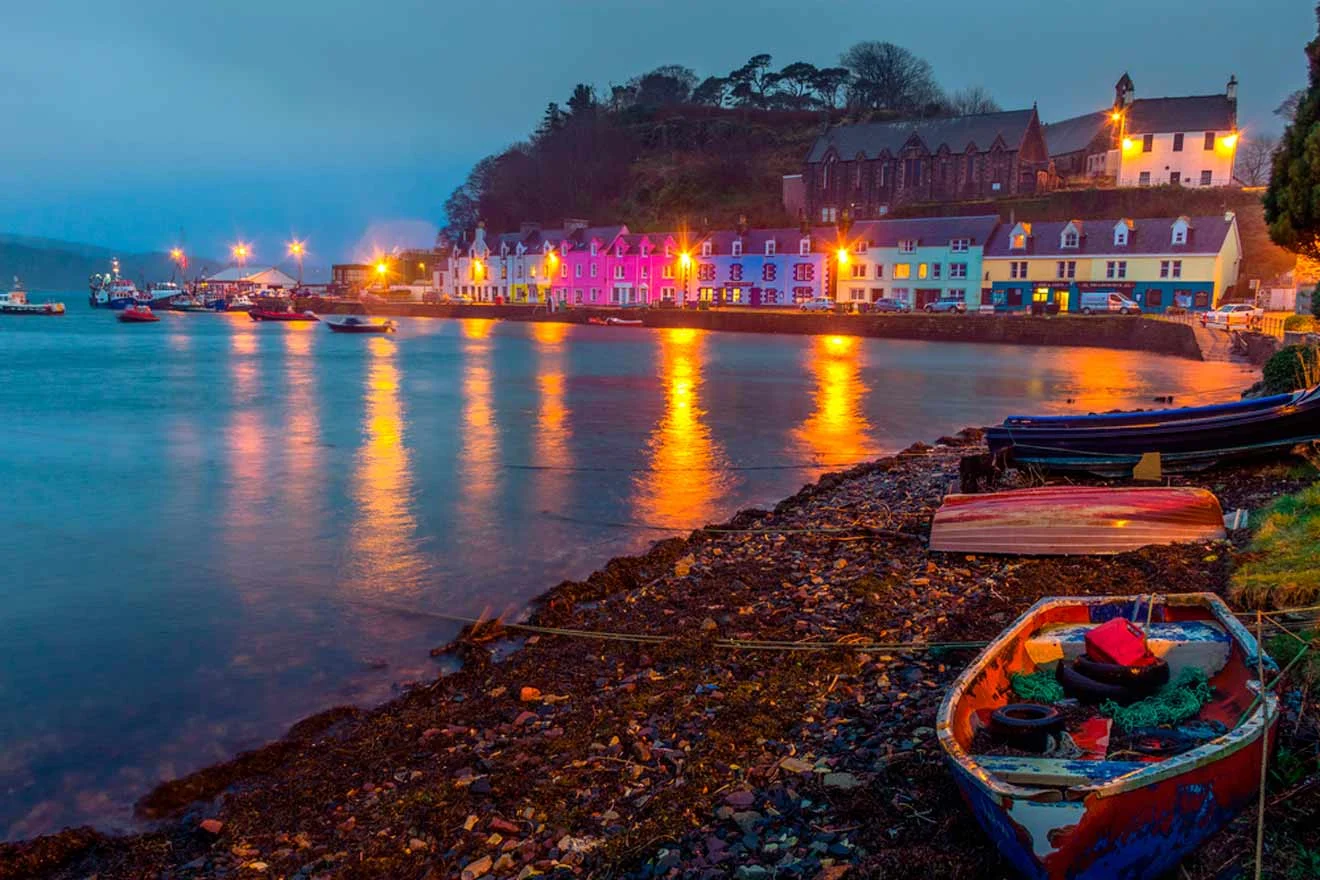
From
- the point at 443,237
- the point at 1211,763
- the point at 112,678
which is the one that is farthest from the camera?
the point at 443,237

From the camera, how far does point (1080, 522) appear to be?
10.6m

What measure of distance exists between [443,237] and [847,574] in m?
140

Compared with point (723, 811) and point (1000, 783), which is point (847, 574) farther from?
point (1000, 783)

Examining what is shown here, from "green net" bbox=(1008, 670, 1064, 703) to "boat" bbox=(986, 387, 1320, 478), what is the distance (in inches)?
360

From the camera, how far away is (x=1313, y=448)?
1302 centimetres

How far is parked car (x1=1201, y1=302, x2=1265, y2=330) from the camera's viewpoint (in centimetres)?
4684

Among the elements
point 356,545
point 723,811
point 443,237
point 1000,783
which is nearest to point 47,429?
point 356,545

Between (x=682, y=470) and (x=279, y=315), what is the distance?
310 feet

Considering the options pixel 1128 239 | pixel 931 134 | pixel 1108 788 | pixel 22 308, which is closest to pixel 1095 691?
pixel 1108 788

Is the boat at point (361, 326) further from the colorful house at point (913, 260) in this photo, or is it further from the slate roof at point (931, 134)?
the slate roof at point (931, 134)

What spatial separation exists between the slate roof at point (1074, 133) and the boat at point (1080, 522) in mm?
89020

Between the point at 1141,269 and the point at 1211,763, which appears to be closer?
the point at 1211,763

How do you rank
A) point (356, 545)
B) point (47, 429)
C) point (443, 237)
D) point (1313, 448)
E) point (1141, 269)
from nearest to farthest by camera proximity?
point (1313, 448)
point (356, 545)
point (47, 429)
point (1141, 269)
point (443, 237)

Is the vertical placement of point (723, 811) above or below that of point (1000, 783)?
below
